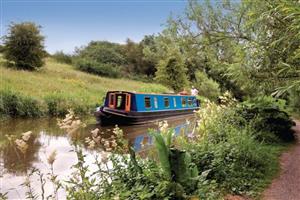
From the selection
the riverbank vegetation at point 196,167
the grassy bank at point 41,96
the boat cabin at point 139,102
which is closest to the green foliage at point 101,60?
the grassy bank at point 41,96

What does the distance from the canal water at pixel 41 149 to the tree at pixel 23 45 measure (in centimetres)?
971

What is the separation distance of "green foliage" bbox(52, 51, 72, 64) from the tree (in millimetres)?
11515

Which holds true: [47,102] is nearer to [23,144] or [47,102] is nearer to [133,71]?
[23,144]

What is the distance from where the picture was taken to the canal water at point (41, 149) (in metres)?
5.11

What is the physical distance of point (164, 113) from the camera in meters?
16.3

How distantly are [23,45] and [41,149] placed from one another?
1488 centimetres

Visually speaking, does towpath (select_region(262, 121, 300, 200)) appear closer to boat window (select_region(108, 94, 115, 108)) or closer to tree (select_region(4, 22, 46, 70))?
boat window (select_region(108, 94, 115, 108))

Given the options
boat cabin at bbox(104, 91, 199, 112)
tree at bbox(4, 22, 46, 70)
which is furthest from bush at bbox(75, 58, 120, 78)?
boat cabin at bbox(104, 91, 199, 112)

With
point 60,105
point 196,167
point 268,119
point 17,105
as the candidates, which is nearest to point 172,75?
point 60,105

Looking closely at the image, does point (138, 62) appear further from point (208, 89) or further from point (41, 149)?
point (41, 149)

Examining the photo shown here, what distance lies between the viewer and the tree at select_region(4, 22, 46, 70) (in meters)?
21.0

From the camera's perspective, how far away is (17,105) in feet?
42.6

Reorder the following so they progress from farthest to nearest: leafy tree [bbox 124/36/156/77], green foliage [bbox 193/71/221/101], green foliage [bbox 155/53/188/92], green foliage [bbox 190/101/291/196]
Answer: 1. leafy tree [bbox 124/36/156/77]
2. green foliage [bbox 193/71/221/101]
3. green foliage [bbox 155/53/188/92]
4. green foliage [bbox 190/101/291/196]

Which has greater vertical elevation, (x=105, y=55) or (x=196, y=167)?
(x=105, y=55)
